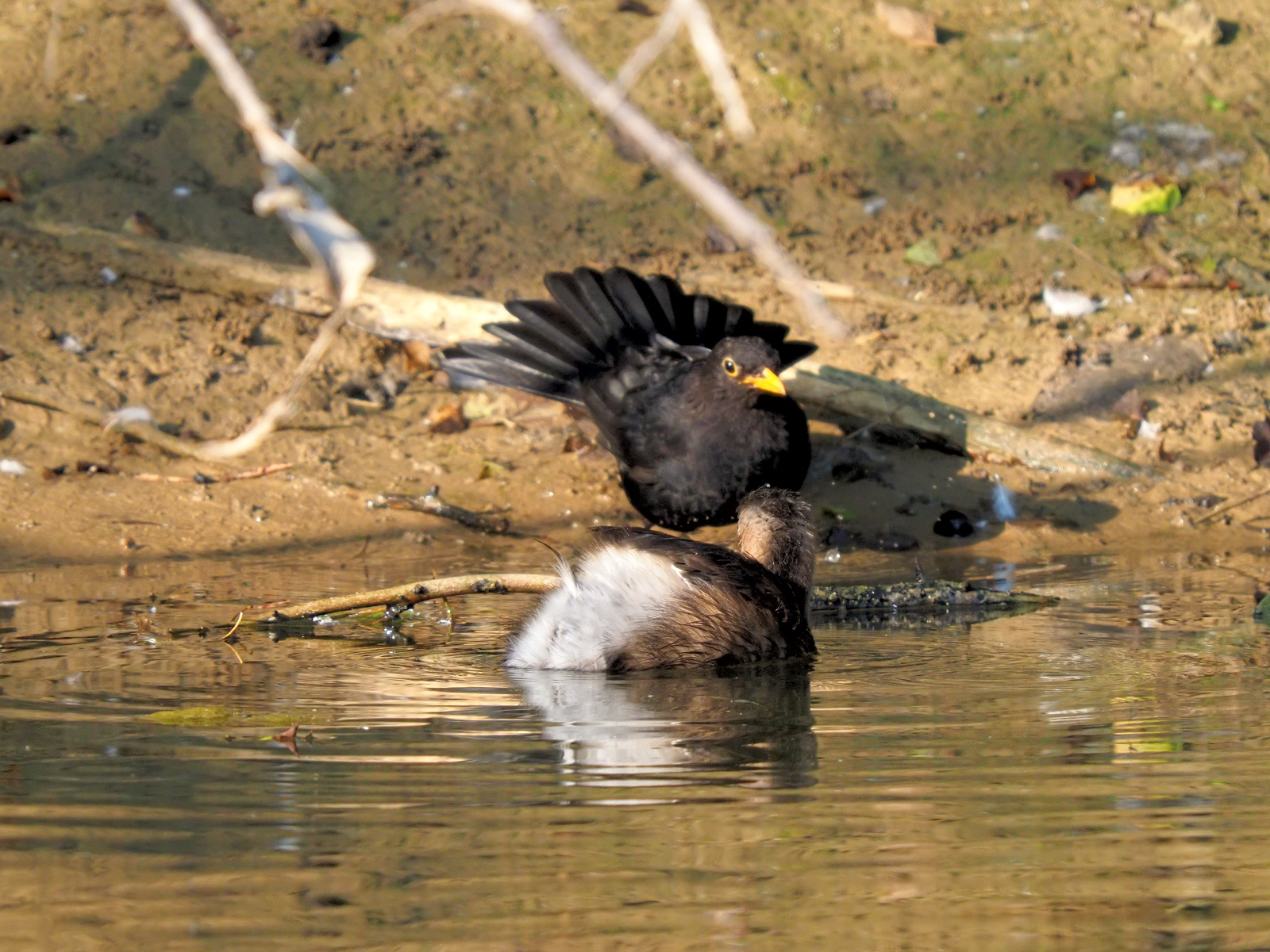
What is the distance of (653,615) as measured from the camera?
4695 mm

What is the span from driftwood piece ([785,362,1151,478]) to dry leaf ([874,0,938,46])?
3593 millimetres

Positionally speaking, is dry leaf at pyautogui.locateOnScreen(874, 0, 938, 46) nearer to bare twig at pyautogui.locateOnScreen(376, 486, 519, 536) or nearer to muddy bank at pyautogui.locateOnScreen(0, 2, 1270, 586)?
muddy bank at pyautogui.locateOnScreen(0, 2, 1270, 586)

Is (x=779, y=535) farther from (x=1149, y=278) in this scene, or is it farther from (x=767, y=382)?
(x=1149, y=278)

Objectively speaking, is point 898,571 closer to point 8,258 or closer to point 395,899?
point 395,899

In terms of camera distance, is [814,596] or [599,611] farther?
[814,596]

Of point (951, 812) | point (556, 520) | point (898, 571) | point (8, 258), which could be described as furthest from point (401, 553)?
point (951, 812)

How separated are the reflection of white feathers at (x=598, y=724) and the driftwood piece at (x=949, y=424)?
2989 millimetres

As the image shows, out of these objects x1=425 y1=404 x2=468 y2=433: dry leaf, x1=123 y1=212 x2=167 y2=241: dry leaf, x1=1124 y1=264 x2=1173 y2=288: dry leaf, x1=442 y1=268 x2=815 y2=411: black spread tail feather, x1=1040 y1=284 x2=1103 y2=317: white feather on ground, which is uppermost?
x1=123 y1=212 x2=167 y2=241: dry leaf

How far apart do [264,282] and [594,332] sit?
184 centimetres

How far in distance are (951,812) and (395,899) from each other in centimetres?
118

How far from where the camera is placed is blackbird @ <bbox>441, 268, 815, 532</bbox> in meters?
6.43

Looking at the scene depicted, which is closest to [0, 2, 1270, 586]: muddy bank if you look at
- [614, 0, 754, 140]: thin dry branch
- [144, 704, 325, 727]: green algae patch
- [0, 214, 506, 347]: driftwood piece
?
[0, 214, 506, 347]: driftwood piece

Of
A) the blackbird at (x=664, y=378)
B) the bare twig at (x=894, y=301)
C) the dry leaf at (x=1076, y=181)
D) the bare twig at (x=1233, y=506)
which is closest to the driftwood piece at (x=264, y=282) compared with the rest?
the blackbird at (x=664, y=378)

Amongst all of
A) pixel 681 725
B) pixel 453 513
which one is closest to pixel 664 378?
pixel 453 513
